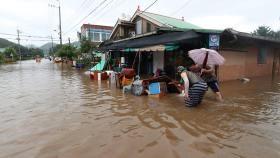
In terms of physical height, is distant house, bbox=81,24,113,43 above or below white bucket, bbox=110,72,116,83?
above

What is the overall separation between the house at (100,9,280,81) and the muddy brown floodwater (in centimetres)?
309

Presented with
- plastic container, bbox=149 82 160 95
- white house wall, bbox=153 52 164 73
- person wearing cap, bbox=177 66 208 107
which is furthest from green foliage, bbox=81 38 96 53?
person wearing cap, bbox=177 66 208 107

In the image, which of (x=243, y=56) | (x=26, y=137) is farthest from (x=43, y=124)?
(x=243, y=56)

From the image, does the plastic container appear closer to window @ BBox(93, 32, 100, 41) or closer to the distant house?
the distant house

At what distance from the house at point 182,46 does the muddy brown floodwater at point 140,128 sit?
10.1ft

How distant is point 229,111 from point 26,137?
5.12 meters

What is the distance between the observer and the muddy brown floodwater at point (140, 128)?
346 centimetres

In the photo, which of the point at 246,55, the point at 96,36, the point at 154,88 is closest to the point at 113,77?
the point at 154,88

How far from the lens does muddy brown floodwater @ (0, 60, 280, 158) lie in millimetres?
3465

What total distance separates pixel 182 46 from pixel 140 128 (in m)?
6.68

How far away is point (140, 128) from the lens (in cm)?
454

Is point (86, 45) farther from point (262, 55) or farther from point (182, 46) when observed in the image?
point (262, 55)

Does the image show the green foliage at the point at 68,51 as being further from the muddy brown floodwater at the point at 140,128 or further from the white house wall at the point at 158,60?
the muddy brown floodwater at the point at 140,128

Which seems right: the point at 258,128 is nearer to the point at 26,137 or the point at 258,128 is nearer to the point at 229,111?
the point at 229,111
